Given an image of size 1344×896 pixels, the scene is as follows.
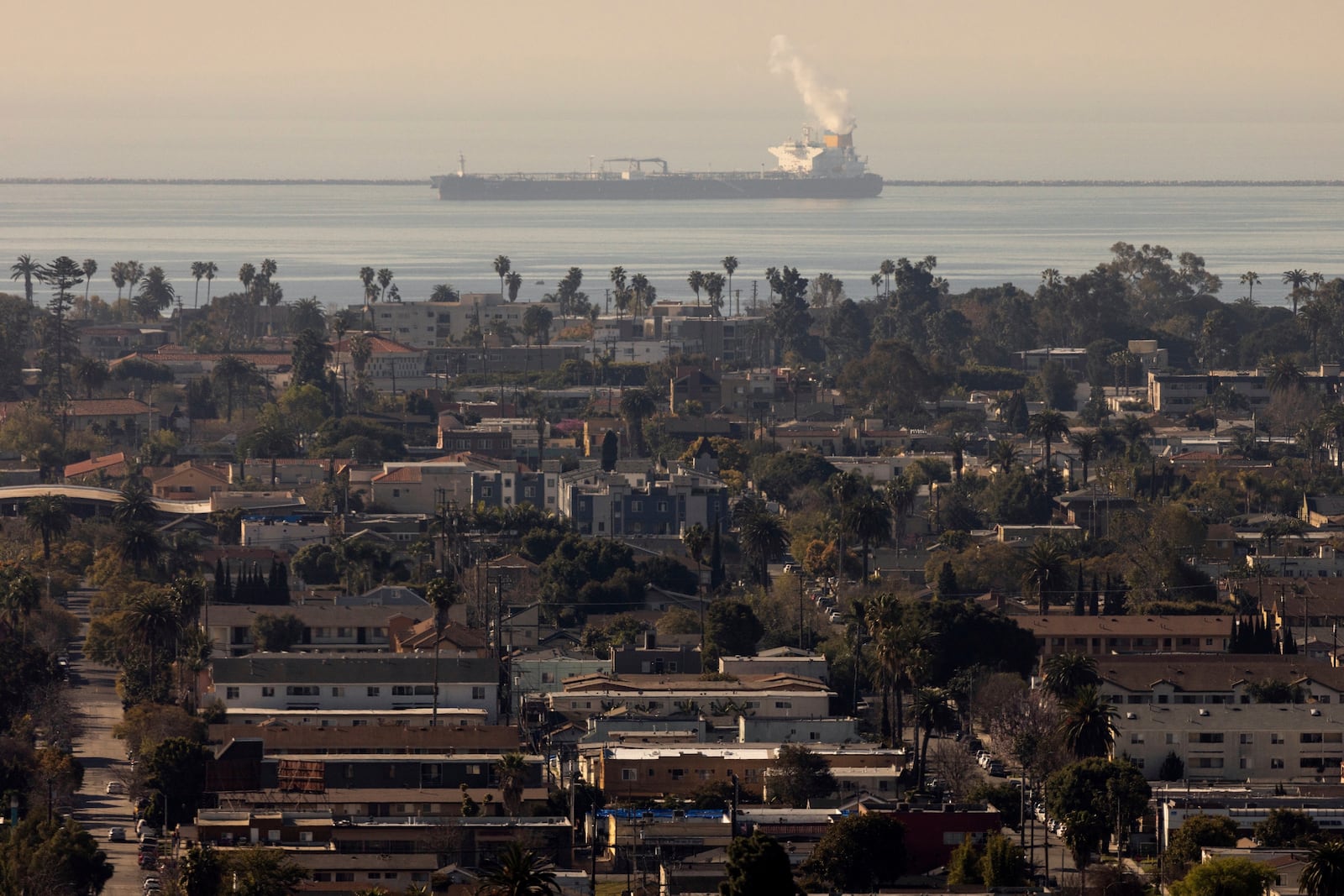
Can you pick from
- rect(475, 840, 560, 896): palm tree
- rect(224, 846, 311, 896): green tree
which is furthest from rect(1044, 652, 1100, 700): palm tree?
rect(475, 840, 560, 896): palm tree

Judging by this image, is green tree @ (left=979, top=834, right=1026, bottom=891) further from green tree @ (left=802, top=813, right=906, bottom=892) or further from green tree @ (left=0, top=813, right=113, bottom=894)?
green tree @ (left=0, top=813, right=113, bottom=894)

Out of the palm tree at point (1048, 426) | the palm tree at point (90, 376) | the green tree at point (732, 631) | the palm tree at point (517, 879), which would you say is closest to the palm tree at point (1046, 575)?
the green tree at point (732, 631)

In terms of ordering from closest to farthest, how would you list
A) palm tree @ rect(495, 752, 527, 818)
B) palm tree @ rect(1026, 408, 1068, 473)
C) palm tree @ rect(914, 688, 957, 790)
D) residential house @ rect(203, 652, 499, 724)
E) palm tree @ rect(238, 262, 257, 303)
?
1. palm tree @ rect(495, 752, 527, 818)
2. palm tree @ rect(914, 688, 957, 790)
3. residential house @ rect(203, 652, 499, 724)
4. palm tree @ rect(1026, 408, 1068, 473)
5. palm tree @ rect(238, 262, 257, 303)

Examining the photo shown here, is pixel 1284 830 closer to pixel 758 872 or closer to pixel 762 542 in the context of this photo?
pixel 758 872

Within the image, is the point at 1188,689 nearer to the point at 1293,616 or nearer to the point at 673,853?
the point at 1293,616

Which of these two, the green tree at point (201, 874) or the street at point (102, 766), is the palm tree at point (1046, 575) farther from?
the green tree at point (201, 874)

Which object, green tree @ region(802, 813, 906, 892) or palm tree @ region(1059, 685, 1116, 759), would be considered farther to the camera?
palm tree @ region(1059, 685, 1116, 759)
